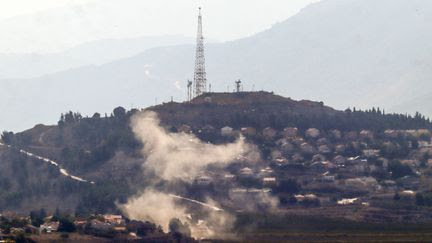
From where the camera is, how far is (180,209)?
186750 mm

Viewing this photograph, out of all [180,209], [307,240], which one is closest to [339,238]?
[307,240]

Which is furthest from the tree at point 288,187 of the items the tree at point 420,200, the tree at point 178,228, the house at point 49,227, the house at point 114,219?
the house at point 49,227

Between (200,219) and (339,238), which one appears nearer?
(339,238)

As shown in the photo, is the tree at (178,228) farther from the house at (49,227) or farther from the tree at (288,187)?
the tree at (288,187)

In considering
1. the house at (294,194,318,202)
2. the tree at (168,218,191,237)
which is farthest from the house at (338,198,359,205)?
the tree at (168,218,191,237)

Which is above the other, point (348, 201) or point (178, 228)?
point (348, 201)

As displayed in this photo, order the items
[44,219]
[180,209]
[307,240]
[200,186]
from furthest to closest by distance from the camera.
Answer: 1. [200,186]
2. [180,209]
3. [44,219]
4. [307,240]

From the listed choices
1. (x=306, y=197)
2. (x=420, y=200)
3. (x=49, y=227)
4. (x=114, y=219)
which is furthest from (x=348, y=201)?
(x=49, y=227)

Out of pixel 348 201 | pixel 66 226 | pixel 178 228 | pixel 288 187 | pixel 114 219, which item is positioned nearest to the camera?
pixel 66 226

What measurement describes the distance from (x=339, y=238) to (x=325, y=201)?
2614 cm

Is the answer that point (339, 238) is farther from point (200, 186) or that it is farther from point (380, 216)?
point (200, 186)

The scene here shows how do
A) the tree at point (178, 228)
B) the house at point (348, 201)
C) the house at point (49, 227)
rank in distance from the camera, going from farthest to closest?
the house at point (348, 201) < the tree at point (178, 228) < the house at point (49, 227)

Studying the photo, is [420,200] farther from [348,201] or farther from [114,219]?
[114,219]

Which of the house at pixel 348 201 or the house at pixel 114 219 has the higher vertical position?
the house at pixel 348 201
